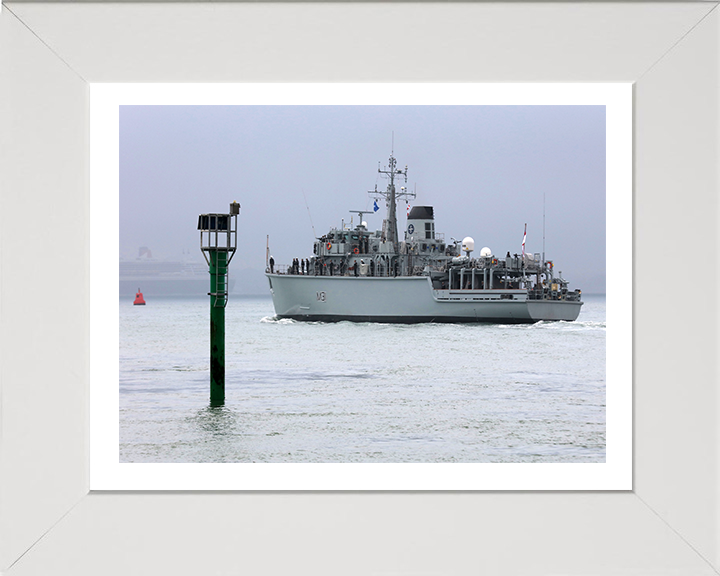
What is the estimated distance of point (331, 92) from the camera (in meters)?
2.22

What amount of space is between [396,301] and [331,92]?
16039 mm

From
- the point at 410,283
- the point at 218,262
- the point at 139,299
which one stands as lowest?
the point at 139,299

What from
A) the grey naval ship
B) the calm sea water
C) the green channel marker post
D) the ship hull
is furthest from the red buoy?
the green channel marker post

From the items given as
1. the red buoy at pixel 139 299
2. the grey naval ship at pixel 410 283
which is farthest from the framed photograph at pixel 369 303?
the red buoy at pixel 139 299

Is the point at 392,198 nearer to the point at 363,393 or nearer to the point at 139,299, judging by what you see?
the point at 363,393

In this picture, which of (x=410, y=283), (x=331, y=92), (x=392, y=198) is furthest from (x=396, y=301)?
(x=331, y=92)

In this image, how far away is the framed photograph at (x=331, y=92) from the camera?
185 centimetres

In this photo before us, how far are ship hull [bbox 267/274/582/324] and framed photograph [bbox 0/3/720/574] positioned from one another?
1567cm

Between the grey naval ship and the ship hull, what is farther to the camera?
the grey naval ship

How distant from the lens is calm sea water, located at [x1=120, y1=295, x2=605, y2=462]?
6988 mm

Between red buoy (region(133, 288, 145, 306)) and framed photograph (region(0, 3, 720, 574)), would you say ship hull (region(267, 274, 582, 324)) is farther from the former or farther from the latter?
red buoy (region(133, 288, 145, 306))
